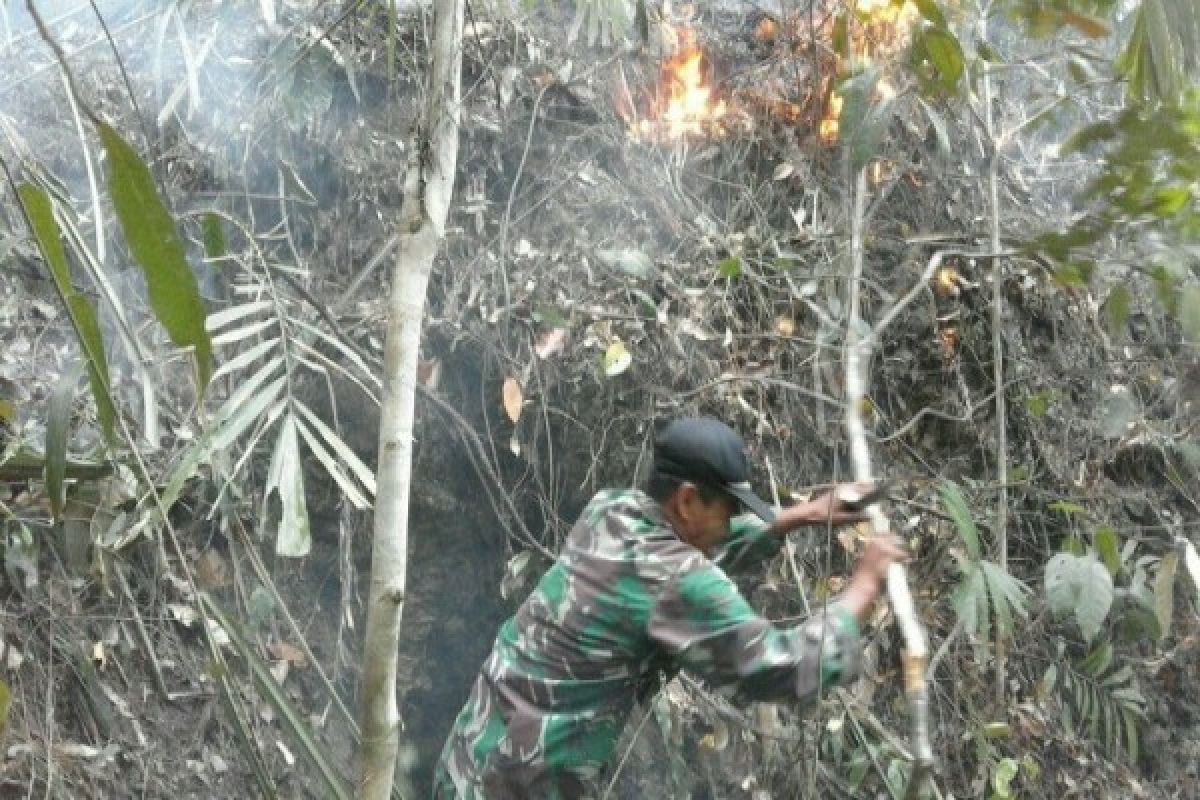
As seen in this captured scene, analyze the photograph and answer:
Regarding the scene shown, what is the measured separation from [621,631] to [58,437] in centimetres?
104

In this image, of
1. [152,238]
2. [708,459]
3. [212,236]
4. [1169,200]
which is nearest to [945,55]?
[1169,200]

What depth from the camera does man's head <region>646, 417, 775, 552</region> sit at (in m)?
2.38

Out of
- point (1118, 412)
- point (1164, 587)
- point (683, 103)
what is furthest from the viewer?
point (683, 103)

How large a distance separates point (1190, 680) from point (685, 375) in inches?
94.8

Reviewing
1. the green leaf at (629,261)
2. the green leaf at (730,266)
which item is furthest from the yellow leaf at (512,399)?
the green leaf at (730,266)

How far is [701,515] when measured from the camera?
2432 mm

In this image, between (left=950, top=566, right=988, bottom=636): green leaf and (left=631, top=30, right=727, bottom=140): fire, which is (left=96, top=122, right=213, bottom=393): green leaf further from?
(left=631, top=30, right=727, bottom=140): fire

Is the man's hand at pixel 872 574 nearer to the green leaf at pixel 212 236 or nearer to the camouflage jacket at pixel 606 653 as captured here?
the camouflage jacket at pixel 606 653

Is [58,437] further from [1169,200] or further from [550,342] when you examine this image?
[1169,200]

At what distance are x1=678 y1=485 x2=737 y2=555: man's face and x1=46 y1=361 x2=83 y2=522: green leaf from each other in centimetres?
109

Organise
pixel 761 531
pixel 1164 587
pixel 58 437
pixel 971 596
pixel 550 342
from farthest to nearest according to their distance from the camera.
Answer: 1. pixel 550 342
2. pixel 1164 587
3. pixel 971 596
4. pixel 761 531
5. pixel 58 437

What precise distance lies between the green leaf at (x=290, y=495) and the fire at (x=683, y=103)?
227 centimetres

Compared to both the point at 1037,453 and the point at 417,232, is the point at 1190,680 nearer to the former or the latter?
the point at 1037,453

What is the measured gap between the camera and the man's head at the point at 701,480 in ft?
7.79
